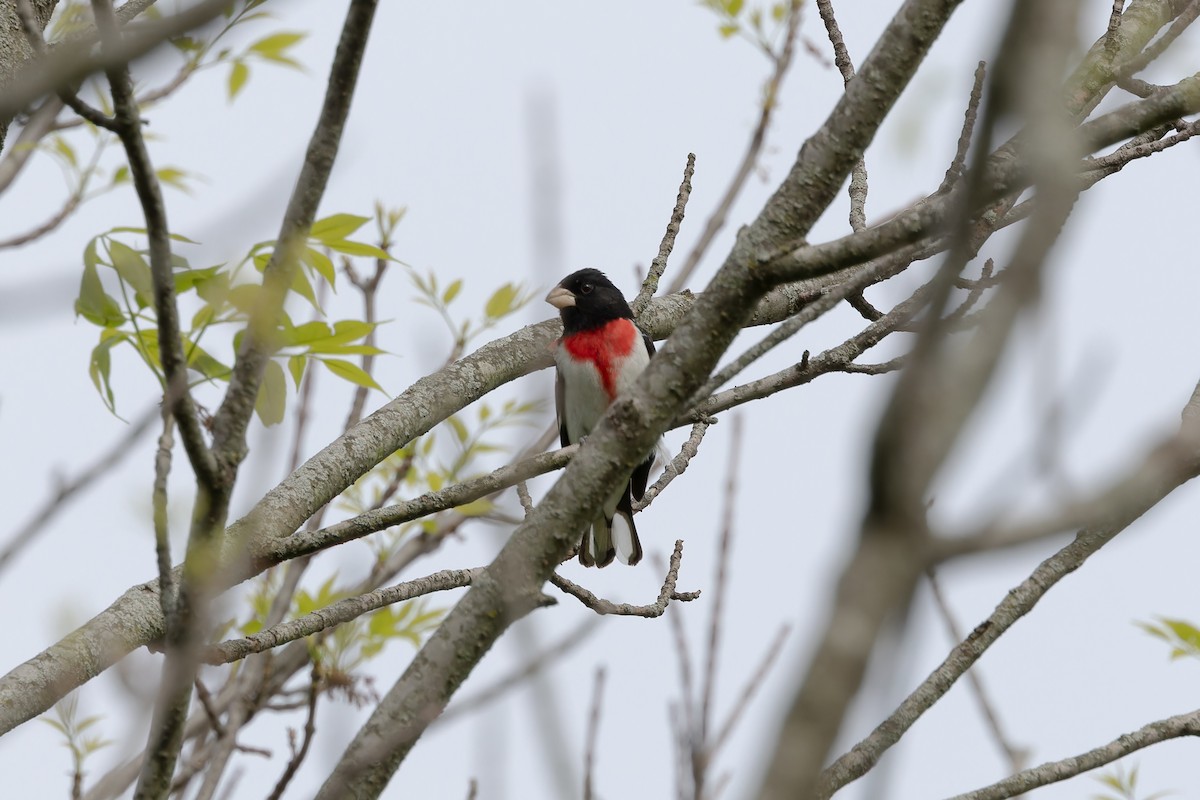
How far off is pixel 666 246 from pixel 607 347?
111 inches

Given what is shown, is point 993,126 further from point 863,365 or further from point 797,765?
point 863,365

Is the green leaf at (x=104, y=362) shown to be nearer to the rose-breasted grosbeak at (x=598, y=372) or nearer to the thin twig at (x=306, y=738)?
the thin twig at (x=306, y=738)

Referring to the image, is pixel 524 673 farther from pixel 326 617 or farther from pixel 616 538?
pixel 616 538

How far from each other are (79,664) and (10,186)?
1.91m

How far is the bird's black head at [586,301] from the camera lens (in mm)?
7613

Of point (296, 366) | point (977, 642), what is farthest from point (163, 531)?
point (977, 642)

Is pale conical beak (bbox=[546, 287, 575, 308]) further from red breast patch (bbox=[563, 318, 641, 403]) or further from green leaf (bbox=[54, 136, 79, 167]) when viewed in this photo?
green leaf (bbox=[54, 136, 79, 167])

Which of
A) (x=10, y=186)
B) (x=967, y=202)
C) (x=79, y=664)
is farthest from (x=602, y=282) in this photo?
(x=967, y=202)

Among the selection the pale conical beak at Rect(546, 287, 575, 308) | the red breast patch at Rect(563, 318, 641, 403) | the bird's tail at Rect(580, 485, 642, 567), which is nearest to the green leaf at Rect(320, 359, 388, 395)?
the red breast patch at Rect(563, 318, 641, 403)

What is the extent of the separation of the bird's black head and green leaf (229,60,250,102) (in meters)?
2.28

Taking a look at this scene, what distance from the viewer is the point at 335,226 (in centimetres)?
365

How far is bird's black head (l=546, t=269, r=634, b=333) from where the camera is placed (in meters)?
7.61

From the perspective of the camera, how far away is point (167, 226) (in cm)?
207

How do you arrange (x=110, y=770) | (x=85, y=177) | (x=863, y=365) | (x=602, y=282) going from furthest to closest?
(x=602, y=282) → (x=85, y=177) → (x=110, y=770) → (x=863, y=365)
